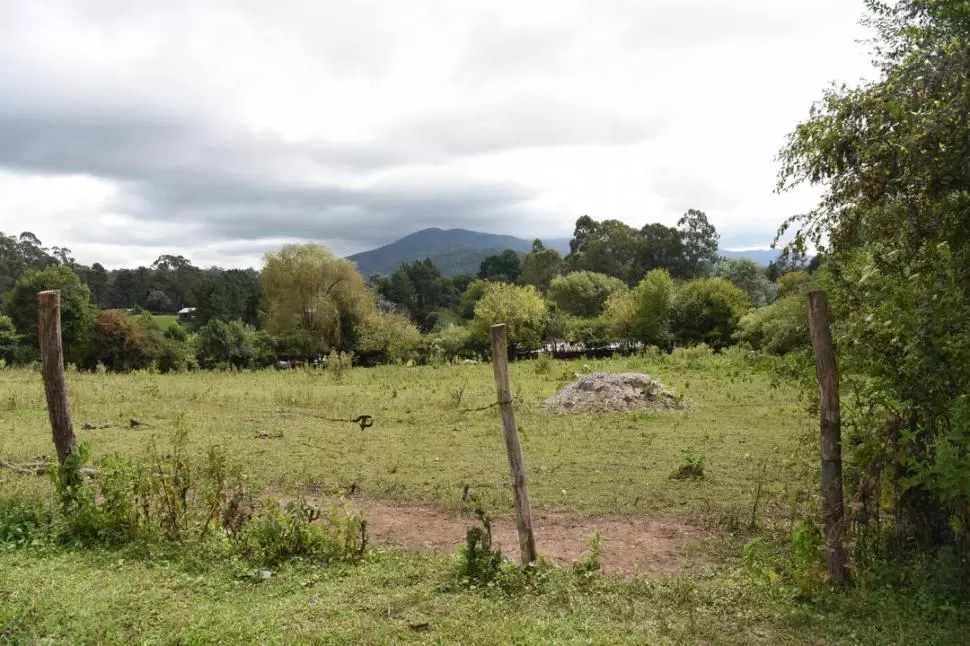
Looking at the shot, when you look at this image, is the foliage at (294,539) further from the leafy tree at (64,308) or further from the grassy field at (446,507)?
the leafy tree at (64,308)

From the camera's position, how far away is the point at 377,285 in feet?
241

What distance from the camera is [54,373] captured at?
6.78 metres

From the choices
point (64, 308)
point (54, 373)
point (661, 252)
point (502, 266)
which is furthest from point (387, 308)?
point (54, 373)

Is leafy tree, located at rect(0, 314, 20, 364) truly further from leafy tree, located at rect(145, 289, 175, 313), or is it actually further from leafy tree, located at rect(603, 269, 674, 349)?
leafy tree, located at rect(145, 289, 175, 313)

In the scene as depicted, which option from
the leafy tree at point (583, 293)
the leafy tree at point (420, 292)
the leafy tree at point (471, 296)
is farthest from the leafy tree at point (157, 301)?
the leafy tree at point (583, 293)

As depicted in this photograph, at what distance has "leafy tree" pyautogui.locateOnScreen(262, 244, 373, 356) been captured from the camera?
45.2 meters

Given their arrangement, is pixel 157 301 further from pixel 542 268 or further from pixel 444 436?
pixel 444 436

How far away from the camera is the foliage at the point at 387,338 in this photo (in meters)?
40.6

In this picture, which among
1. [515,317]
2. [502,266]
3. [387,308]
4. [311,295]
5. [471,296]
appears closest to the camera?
[515,317]

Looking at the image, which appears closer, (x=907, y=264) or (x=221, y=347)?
(x=907, y=264)

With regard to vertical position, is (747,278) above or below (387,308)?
above

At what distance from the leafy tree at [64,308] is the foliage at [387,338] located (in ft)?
52.2

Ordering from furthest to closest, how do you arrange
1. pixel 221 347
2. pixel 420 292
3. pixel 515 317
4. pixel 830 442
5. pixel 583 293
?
1. pixel 420 292
2. pixel 583 293
3. pixel 515 317
4. pixel 221 347
5. pixel 830 442

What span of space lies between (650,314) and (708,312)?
129 inches
